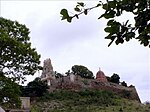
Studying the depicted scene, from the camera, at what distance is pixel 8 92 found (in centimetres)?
2389

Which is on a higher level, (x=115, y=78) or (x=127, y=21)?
(x=115, y=78)

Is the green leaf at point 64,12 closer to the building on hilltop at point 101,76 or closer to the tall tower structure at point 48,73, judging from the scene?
the tall tower structure at point 48,73

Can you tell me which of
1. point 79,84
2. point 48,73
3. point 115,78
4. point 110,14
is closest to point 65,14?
point 110,14

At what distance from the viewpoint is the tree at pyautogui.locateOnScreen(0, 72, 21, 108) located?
78.4ft

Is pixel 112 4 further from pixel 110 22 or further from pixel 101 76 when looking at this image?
pixel 101 76

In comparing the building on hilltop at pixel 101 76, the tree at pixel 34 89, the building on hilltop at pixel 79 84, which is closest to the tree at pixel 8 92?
the tree at pixel 34 89

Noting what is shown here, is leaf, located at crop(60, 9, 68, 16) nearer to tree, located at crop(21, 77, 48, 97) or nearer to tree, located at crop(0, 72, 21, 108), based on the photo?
tree, located at crop(0, 72, 21, 108)

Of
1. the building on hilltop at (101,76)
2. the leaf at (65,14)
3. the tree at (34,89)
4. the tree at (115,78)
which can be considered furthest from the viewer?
the tree at (115,78)

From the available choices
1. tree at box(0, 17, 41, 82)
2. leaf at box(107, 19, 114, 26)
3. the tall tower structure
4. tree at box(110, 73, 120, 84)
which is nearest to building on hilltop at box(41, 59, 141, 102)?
the tall tower structure

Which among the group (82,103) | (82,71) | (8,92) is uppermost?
(82,71)

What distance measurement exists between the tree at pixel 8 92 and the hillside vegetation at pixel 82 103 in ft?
65.2

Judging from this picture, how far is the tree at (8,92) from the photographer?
23906 mm

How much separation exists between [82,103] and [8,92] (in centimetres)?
2682

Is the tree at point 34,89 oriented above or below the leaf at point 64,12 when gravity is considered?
above
